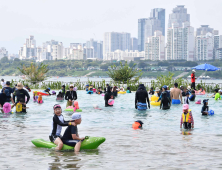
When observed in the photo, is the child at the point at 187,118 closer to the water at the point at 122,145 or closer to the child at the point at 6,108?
the water at the point at 122,145

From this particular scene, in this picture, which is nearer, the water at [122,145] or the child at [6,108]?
the water at [122,145]

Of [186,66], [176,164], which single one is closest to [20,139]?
[176,164]

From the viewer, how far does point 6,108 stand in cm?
1797

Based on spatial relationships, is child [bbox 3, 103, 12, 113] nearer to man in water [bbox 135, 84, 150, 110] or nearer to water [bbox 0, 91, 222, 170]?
water [bbox 0, 91, 222, 170]

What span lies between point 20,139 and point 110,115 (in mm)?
7545

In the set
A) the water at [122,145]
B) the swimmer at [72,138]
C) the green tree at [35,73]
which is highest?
the green tree at [35,73]

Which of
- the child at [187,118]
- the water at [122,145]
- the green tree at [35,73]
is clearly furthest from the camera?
the green tree at [35,73]

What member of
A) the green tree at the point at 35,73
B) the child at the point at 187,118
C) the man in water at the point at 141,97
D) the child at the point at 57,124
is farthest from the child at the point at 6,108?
the green tree at the point at 35,73

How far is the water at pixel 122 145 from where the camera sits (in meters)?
8.43

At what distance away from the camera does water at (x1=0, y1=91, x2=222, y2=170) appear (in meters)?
8.43

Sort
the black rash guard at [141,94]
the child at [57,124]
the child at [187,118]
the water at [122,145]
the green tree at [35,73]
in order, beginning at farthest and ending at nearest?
1. the green tree at [35,73]
2. the black rash guard at [141,94]
3. the child at [187,118]
4. the child at [57,124]
5. the water at [122,145]

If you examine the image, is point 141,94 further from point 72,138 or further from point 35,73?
point 35,73

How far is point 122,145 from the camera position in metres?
10.8

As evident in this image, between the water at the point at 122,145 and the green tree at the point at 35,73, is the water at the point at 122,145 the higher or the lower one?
the lower one
